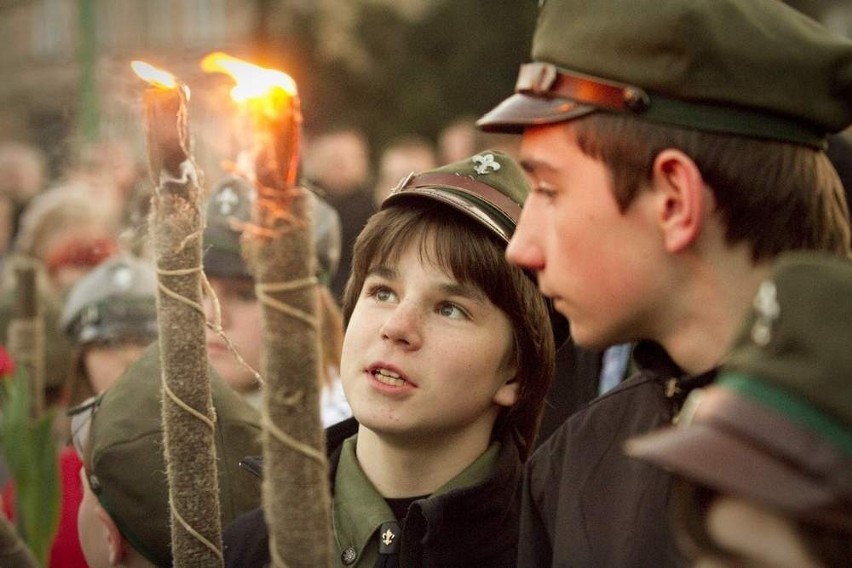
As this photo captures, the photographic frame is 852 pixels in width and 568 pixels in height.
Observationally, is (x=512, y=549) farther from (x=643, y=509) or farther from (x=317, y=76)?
(x=317, y=76)

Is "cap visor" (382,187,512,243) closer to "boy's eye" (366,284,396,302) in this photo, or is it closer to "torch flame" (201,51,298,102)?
"boy's eye" (366,284,396,302)

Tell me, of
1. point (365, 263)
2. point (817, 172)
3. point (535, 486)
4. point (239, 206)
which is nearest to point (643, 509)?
point (535, 486)

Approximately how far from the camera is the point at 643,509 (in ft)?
9.04

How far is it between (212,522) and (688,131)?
1.28 metres

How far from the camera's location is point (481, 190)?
3.60m

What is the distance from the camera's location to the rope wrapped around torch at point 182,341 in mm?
3035

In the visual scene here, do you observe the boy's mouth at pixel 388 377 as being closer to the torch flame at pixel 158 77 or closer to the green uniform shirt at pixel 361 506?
the green uniform shirt at pixel 361 506

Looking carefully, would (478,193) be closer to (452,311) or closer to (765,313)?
(452,311)

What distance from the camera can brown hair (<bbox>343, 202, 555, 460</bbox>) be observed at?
3.58m

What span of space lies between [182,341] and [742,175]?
118cm

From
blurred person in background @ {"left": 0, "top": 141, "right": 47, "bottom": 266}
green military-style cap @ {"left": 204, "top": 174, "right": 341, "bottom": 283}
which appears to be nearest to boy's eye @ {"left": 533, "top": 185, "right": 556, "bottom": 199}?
green military-style cap @ {"left": 204, "top": 174, "right": 341, "bottom": 283}

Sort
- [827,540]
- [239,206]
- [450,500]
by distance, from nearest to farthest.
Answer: [827,540]
[450,500]
[239,206]

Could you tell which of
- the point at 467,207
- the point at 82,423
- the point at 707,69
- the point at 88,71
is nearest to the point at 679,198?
the point at 707,69

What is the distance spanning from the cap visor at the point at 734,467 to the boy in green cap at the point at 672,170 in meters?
0.70
